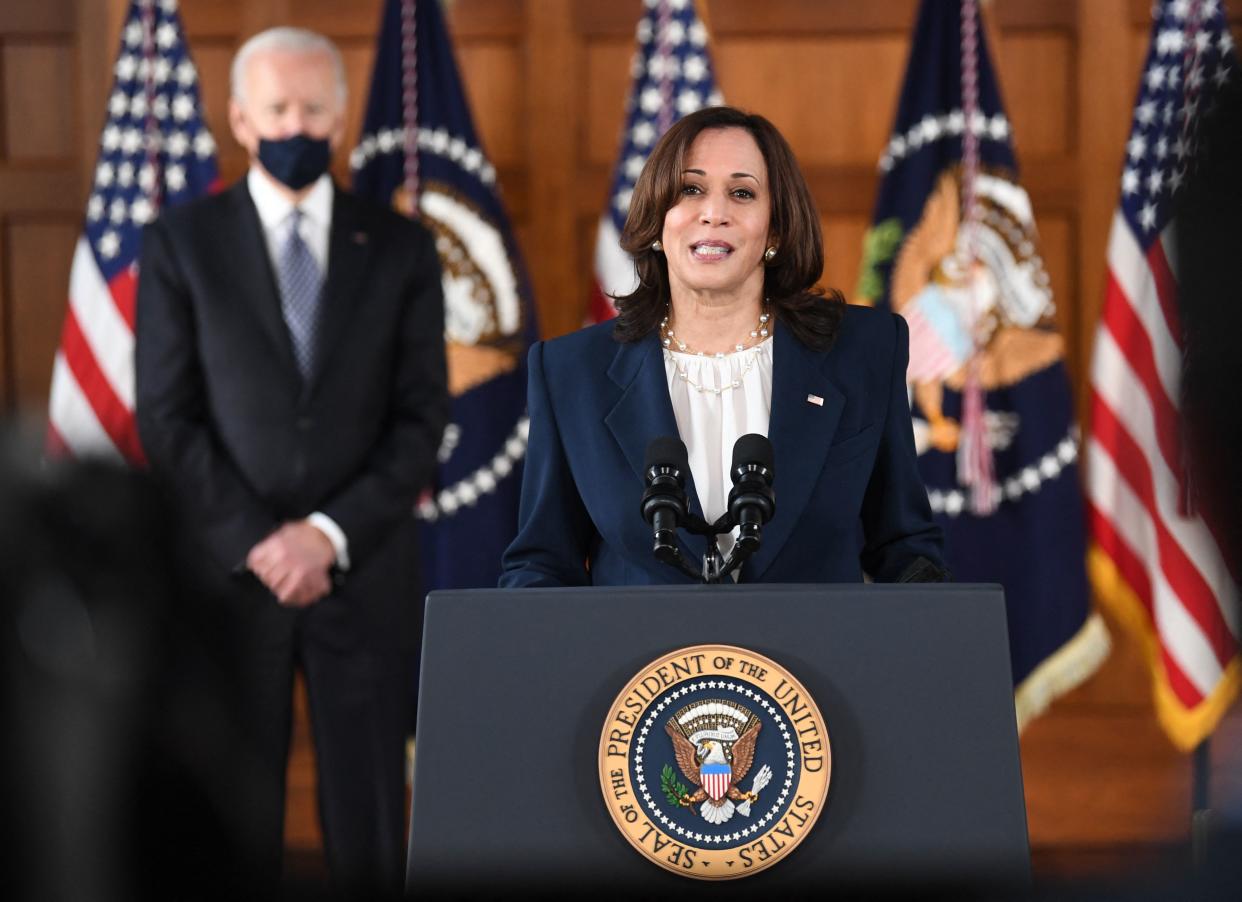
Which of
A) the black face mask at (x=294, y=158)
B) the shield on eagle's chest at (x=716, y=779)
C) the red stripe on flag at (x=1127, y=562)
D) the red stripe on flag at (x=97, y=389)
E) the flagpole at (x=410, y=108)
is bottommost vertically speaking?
the red stripe on flag at (x=1127, y=562)

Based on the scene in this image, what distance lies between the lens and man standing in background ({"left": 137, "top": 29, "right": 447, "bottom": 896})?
3.27 metres

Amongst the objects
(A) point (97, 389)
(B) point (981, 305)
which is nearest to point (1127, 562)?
(B) point (981, 305)

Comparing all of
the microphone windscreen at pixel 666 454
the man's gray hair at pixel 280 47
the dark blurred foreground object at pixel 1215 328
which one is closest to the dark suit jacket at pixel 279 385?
the man's gray hair at pixel 280 47

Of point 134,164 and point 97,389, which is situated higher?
point 134,164

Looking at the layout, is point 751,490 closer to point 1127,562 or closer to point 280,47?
point 280,47

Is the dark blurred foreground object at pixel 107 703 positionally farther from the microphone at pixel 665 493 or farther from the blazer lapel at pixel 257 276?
the blazer lapel at pixel 257 276

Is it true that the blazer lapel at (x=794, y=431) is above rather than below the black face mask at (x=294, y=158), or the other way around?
below

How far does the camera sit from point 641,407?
2.15 meters

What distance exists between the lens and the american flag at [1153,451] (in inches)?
161

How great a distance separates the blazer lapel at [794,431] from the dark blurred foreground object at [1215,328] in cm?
99

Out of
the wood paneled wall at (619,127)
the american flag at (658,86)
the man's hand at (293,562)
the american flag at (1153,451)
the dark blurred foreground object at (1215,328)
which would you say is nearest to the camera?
the dark blurred foreground object at (1215,328)

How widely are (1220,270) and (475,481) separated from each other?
10.9 feet

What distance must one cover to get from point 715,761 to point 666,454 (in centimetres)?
36

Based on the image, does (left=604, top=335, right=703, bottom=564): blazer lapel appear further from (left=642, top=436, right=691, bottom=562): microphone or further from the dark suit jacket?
the dark suit jacket
